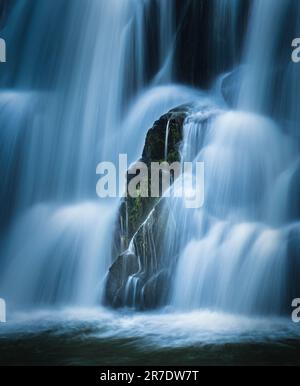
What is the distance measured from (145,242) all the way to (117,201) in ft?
1.48

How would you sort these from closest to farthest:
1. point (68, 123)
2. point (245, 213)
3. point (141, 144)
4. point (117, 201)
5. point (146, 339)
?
point (146, 339)
point (245, 213)
point (117, 201)
point (141, 144)
point (68, 123)

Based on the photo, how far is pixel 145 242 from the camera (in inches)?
183

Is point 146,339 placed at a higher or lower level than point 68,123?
lower

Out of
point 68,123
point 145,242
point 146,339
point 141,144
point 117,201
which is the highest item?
point 68,123

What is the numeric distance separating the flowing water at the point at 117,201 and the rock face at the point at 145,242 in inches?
3.3

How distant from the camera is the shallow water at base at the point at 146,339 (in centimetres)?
396

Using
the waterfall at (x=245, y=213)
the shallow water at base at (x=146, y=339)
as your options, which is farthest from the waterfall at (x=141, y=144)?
the shallow water at base at (x=146, y=339)

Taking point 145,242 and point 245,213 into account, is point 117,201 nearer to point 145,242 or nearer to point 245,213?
point 145,242

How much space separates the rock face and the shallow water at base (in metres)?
0.13

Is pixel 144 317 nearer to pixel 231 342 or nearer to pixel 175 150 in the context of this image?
pixel 231 342

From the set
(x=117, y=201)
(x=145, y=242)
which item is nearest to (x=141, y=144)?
(x=117, y=201)

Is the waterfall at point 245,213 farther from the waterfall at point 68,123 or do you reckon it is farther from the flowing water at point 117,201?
the waterfall at point 68,123

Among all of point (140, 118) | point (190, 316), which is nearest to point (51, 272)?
point (190, 316)

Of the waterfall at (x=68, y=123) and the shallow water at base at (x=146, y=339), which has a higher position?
the waterfall at (x=68, y=123)
